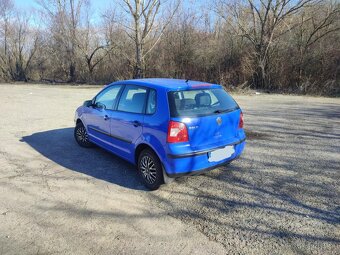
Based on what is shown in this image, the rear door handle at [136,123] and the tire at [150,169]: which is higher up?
the rear door handle at [136,123]

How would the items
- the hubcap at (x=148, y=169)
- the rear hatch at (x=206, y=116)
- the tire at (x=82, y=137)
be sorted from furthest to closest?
1. the tire at (x=82, y=137)
2. the hubcap at (x=148, y=169)
3. the rear hatch at (x=206, y=116)

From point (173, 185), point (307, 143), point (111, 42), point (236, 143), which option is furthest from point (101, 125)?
point (111, 42)

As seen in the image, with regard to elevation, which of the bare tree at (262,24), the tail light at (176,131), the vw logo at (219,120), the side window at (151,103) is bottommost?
the tail light at (176,131)

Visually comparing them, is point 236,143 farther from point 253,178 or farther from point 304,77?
point 304,77

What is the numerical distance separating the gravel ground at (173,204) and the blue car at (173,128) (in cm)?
41

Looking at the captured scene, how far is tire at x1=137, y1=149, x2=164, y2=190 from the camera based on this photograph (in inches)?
162

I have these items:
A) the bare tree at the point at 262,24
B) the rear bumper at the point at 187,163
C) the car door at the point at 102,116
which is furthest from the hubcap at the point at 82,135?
the bare tree at the point at 262,24

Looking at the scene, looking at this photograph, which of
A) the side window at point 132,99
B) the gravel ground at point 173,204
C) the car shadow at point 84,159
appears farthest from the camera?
the car shadow at point 84,159

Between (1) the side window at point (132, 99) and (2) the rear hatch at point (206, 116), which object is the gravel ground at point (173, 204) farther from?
(1) the side window at point (132, 99)

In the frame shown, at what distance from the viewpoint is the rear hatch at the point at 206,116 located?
3.95m

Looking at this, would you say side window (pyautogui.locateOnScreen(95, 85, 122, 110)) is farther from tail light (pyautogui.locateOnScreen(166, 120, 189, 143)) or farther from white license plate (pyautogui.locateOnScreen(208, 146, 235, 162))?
white license plate (pyautogui.locateOnScreen(208, 146, 235, 162))

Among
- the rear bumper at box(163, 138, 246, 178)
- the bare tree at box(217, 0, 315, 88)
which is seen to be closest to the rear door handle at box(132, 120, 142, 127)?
the rear bumper at box(163, 138, 246, 178)

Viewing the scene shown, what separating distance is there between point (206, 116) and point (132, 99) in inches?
53.1

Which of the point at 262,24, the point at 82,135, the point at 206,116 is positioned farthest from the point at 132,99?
the point at 262,24
